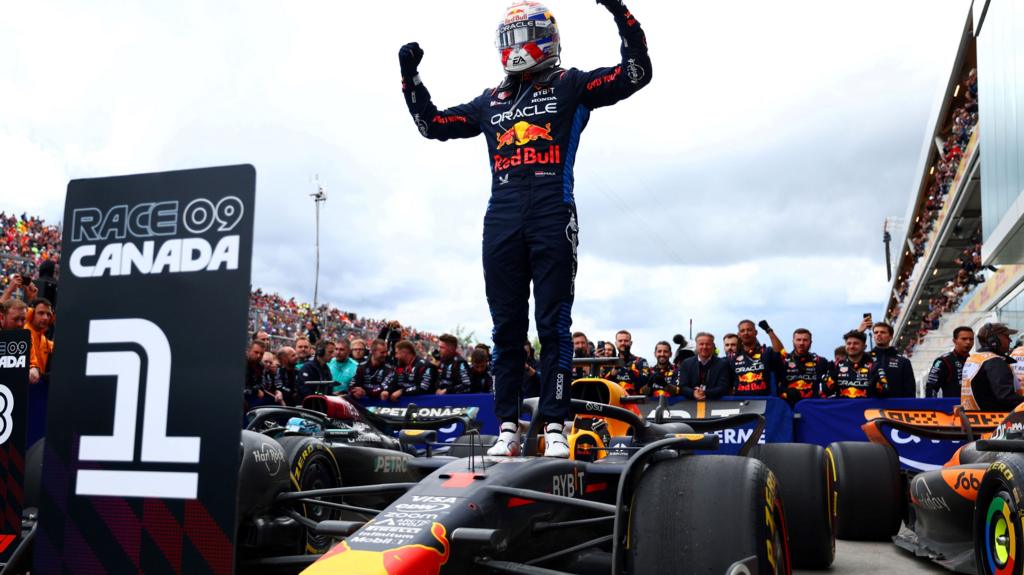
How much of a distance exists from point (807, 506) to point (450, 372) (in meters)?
6.26

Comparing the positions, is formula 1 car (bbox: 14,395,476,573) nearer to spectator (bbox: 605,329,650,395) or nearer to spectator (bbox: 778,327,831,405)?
spectator (bbox: 605,329,650,395)

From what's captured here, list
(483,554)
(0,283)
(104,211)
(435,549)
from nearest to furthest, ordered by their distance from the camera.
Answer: (104,211) < (435,549) < (483,554) < (0,283)

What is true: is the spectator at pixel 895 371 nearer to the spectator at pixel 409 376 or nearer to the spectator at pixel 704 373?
the spectator at pixel 704 373

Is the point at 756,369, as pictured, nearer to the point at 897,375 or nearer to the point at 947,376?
the point at 897,375

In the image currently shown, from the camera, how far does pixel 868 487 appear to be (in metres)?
6.69

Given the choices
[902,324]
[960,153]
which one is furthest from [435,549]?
[902,324]

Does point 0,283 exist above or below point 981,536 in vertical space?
above

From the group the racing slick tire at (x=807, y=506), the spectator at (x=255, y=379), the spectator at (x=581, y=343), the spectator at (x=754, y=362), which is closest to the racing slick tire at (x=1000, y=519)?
the racing slick tire at (x=807, y=506)

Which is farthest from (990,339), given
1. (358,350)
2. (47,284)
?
(47,284)

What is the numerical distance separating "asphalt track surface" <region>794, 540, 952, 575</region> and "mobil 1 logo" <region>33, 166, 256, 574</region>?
4339 millimetres

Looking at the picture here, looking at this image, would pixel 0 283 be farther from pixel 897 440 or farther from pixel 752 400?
pixel 897 440

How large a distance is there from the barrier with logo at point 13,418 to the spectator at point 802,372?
7859 millimetres

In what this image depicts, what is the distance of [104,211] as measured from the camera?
2408 millimetres

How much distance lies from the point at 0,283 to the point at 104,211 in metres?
15.9
